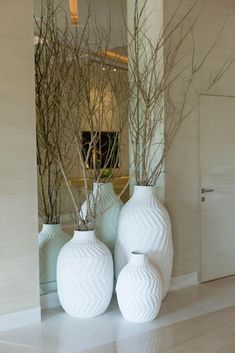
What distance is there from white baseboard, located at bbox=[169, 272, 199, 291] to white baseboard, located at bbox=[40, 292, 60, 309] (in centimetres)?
118

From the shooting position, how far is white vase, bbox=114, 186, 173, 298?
3.86m

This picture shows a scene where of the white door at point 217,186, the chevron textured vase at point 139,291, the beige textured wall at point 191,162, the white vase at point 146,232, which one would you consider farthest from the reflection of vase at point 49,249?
the white door at point 217,186

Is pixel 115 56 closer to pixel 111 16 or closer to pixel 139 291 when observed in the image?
pixel 111 16

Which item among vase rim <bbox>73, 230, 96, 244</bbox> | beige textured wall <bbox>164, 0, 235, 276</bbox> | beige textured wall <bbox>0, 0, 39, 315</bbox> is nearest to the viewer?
beige textured wall <bbox>0, 0, 39, 315</bbox>

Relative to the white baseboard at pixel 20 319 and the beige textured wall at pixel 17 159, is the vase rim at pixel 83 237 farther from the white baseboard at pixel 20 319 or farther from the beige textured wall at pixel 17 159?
the white baseboard at pixel 20 319

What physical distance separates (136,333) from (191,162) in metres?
1.89

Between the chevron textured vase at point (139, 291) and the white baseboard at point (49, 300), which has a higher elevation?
the chevron textured vase at point (139, 291)

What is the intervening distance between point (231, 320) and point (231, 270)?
1.41 m

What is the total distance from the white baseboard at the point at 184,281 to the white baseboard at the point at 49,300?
3.87ft

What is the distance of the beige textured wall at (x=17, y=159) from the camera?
11.0 ft

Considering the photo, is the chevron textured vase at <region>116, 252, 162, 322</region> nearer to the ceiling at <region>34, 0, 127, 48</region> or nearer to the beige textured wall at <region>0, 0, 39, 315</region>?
the beige textured wall at <region>0, 0, 39, 315</region>

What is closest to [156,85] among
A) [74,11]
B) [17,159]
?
[74,11]

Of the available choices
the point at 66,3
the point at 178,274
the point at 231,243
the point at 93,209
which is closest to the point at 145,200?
the point at 93,209

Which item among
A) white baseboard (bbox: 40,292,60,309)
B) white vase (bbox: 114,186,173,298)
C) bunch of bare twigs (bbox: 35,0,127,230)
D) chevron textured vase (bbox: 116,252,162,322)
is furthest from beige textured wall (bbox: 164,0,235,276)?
white baseboard (bbox: 40,292,60,309)
